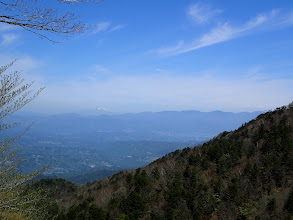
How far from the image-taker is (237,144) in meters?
16.6

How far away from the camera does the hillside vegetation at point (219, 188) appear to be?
1082 centimetres

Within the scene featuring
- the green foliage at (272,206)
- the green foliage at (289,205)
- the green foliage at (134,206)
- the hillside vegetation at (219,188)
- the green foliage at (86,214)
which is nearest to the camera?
the green foliage at (289,205)

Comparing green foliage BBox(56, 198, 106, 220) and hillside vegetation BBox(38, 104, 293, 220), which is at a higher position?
hillside vegetation BBox(38, 104, 293, 220)

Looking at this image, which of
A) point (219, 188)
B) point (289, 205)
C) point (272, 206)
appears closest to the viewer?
point (289, 205)

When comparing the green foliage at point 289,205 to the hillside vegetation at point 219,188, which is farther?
the hillside vegetation at point 219,188

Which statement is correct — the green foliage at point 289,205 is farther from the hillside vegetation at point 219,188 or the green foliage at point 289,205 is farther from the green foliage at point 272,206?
the green foliage at point 272,206

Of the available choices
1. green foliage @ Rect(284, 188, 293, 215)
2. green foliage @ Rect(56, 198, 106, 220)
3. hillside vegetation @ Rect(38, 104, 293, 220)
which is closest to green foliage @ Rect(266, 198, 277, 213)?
hillside vegetation @ Rect(38, 104, 293, 220)

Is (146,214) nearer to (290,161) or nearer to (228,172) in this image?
(228,172)

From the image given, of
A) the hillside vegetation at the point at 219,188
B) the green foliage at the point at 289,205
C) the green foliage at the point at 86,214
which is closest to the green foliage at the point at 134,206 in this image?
the hillside vegetation at the point at 219,188

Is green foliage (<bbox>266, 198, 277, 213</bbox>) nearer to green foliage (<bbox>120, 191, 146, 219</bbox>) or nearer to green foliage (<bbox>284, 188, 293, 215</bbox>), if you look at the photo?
green foliage (<bbox>284, 188, 293, 215</bbox>)

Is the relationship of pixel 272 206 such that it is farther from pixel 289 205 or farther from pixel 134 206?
pixel 134 206

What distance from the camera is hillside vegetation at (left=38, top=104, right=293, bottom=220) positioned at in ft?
35.5

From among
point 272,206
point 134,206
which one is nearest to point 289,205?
point 272,206

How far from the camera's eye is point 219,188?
12.3m
